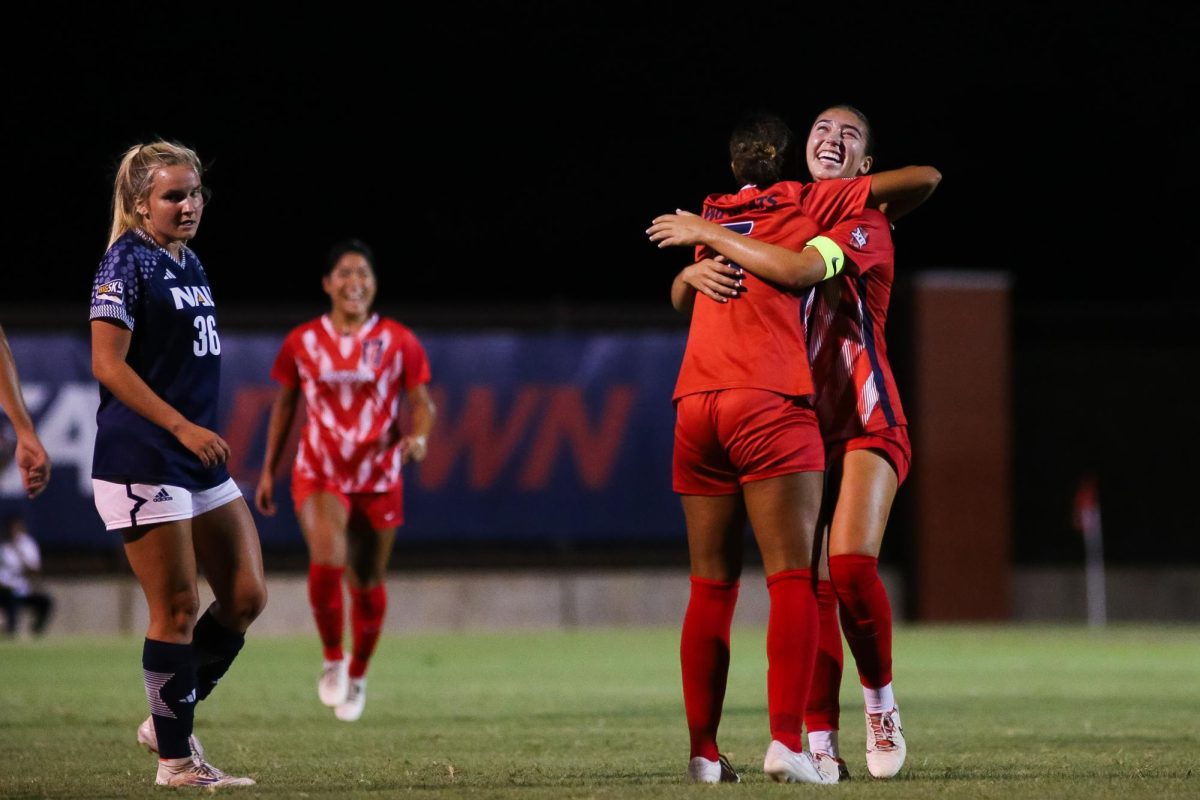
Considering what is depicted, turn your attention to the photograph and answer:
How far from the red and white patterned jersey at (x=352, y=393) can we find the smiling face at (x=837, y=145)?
3.78m

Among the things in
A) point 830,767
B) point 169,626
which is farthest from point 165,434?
point 830,767

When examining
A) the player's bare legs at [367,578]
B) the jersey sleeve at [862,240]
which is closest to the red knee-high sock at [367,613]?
the player's bare legs at [367,578]

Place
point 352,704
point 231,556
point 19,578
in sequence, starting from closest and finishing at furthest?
point 231,556 < point 352,704 < point 19,578

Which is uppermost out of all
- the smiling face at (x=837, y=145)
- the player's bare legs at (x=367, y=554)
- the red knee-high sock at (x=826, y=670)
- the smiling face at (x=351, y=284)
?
the smiling face at (x=837, y=145)

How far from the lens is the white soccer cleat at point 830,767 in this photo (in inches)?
258

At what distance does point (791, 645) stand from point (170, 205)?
2481 millimetres

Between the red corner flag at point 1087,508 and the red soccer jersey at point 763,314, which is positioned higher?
the red soccer jersey at point 763,314

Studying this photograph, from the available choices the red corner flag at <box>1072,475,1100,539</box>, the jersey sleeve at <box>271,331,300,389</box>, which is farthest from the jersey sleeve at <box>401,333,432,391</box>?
the red corner flag at <box>1072,475,1100,539</box>

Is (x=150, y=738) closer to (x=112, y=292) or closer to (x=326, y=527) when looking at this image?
(x=112, y=292)

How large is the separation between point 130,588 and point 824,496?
1249cm

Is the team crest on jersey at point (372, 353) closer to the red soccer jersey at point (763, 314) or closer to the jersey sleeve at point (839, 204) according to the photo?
the red soccer jersey at point (763, 314)

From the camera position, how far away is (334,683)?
10.1m

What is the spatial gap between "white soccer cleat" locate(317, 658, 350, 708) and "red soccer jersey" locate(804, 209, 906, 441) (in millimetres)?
3854

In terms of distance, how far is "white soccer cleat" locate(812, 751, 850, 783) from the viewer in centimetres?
656
